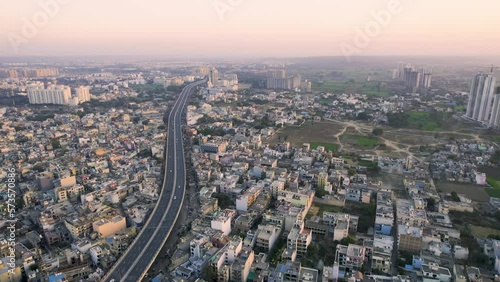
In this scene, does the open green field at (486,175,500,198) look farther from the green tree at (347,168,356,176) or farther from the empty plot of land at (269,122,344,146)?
the empty plot of land at (269,122,344,146)

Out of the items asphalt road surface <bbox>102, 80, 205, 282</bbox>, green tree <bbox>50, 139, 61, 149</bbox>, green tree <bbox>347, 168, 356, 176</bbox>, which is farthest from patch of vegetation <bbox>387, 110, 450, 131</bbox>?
green tree <bbox>50, 139, 61, 149</bbox>

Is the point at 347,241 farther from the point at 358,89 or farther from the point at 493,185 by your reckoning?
the point at 358,89

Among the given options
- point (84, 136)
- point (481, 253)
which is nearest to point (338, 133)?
point (481, 253)

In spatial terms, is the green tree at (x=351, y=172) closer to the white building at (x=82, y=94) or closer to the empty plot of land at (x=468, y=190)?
the empty plot of land at (x=468, y=190)

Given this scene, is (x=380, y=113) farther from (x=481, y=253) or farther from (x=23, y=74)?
(x=23, y=74)

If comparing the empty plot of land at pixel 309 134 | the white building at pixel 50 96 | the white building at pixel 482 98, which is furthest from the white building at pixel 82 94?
the white building at pixel 482 98

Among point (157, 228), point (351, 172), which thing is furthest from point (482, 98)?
point (157, 228)
